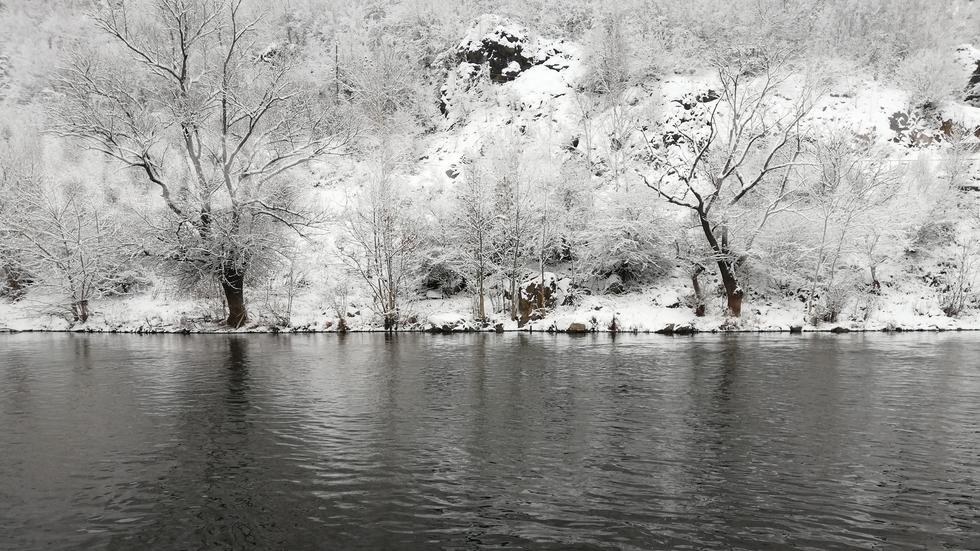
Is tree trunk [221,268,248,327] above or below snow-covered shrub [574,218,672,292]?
below

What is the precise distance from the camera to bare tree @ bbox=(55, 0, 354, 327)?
26.4 meters

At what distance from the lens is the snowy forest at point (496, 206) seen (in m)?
28.7

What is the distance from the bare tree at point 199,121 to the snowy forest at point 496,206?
156mm

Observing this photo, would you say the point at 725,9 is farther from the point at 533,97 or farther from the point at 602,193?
the point at 602,193

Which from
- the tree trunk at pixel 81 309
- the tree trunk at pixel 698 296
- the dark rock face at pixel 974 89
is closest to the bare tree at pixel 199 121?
the tree trunk at pixel 81 309

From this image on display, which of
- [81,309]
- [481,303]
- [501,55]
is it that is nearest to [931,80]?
[501,55]

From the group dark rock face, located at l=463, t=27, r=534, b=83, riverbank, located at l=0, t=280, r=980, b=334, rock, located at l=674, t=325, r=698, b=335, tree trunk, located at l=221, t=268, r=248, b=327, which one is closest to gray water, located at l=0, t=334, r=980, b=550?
rock, located at l=674, t=325, r=698, b=335

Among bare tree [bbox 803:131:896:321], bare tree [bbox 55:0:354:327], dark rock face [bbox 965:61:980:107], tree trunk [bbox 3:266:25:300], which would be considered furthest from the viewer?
dark rock face [bbox 965:61:980:107]

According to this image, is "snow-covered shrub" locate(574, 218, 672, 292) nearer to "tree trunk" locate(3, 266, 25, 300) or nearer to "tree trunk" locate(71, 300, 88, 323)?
"tree trunk" locate(71, 300, 88, 323)

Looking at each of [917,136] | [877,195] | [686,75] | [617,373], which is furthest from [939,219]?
[617,373]

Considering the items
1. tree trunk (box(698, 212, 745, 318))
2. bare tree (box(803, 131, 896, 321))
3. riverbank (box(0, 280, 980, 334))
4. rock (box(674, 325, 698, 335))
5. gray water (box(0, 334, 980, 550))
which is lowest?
gray water (box(0, 334, 980, 550))

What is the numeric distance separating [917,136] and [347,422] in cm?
5373

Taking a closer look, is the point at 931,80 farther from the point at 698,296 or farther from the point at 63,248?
the point at 63,248

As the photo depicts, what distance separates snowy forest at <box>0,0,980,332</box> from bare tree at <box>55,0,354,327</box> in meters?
0.16
